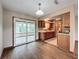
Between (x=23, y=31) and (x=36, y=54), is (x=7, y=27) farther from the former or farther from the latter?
(x=36, y=54)

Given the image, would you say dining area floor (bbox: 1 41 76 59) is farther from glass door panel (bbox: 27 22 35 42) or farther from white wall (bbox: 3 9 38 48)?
glass door panel (bbox: 27 22 35 42)

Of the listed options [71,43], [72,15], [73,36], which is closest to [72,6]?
[72,15]

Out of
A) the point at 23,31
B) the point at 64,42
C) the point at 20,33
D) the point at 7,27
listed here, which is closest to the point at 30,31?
the point at 23,31

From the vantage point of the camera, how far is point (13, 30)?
5.62 metres

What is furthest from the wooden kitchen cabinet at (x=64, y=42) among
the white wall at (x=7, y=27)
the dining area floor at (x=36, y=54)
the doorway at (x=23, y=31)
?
the white wall at (x=7, y=27)

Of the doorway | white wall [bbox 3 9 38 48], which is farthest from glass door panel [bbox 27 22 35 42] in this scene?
white wall [bbox 3 9 38 48]

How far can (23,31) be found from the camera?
22.2 ft

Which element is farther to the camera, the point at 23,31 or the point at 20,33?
the point at 23,31

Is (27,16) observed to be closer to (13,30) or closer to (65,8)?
(13,30)

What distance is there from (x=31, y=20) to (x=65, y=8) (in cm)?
365

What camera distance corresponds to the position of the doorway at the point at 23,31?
6.02 m

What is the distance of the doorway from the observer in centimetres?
602

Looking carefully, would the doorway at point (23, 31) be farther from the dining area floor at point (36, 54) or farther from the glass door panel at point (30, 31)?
the dining area floor at point (36, 54)

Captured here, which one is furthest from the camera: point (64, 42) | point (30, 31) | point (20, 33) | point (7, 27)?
point (30, 31)
